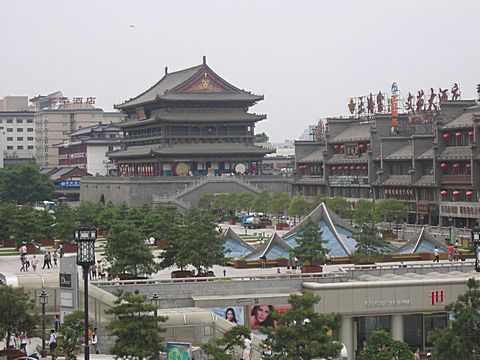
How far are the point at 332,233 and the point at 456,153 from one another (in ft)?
88.0

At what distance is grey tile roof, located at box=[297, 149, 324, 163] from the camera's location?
120625mm

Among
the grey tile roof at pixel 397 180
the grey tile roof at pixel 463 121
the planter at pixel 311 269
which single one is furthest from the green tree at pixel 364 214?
the planter at pixel 311 269

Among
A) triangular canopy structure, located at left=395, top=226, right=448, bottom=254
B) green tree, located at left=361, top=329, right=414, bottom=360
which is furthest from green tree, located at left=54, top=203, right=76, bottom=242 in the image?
green tree, located at left=361, top=329, right=414, bottom=360

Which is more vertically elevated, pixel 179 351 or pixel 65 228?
pixel 65 228

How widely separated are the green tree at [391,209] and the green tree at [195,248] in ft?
109

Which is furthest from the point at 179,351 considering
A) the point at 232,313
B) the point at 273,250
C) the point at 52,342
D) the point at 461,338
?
the point at 273,250

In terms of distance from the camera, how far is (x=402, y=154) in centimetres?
10244

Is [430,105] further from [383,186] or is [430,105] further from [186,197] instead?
[186,197]

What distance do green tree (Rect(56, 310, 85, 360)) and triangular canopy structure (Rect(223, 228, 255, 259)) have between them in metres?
29.2

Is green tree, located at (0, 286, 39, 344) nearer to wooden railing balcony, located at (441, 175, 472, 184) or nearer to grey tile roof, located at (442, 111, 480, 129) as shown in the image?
wooden railing balcony, located at (441, 175, 472, 184)

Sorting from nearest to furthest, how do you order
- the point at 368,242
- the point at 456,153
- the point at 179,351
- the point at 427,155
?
the point at 179,351 < the point at 368,242 < the point at 456,153 < the point at 427,155

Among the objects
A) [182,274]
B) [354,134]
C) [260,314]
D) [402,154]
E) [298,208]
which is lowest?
[260,314]

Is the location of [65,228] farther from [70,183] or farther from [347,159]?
[70,183]

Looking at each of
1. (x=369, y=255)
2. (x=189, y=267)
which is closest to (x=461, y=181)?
(x=369, y=255)
